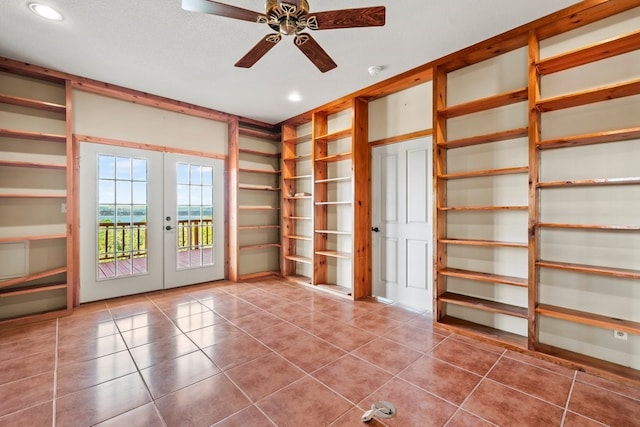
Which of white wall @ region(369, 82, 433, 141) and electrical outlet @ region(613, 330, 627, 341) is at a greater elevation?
white wall @ region(369, 82, 433, 141)

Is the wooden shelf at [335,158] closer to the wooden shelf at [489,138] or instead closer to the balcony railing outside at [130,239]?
the wooden shelf at [489,138]

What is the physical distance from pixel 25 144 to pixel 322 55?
11.6 feet

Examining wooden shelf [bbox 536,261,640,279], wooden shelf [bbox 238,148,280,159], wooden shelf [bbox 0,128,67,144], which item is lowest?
wooden shelf [bbox 536,261,640,279]

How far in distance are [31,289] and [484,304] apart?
4.73 metres

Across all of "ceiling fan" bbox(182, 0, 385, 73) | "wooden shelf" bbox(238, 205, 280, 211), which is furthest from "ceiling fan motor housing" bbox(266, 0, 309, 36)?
"wooden shelf" bbox(238, 205, 280, 211)

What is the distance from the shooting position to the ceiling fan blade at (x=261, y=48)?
2105 mm

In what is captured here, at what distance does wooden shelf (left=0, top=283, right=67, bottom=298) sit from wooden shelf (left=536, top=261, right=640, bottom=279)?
4934mm

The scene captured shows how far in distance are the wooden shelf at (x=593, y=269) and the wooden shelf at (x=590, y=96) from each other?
1320mm

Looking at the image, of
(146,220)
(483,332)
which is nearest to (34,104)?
(146,220)

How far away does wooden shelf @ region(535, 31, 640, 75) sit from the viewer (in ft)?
6.91

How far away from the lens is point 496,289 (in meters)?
2.91

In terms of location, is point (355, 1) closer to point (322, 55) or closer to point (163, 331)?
point (322, 55)

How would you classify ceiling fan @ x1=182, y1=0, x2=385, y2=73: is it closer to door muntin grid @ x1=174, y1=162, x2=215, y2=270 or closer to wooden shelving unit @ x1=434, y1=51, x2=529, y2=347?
wooden shelving unit @ x1=434, y1=51, x2=529, y2=347

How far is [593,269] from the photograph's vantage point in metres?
2.20
